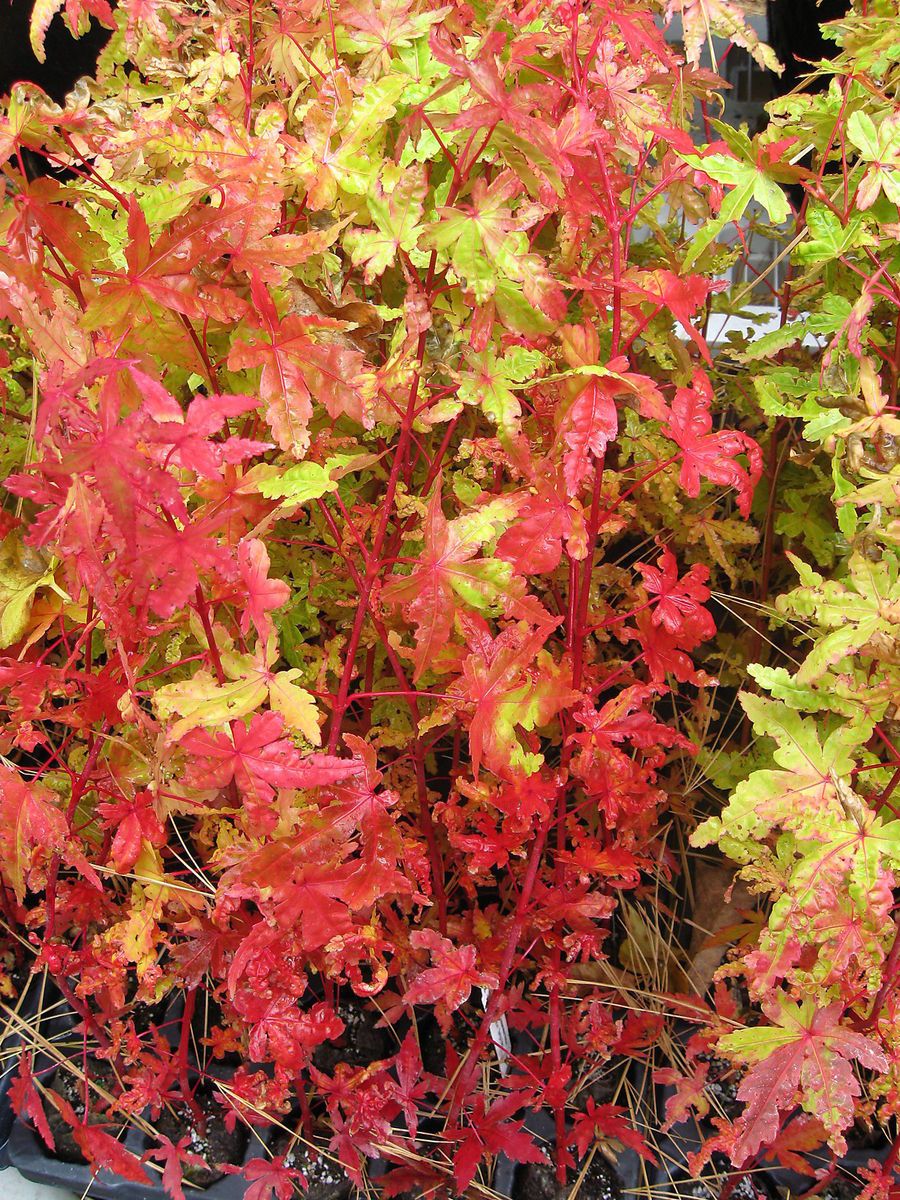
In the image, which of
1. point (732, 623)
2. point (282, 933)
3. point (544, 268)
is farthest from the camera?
point (732, 623)

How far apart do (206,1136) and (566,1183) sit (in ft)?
1.30

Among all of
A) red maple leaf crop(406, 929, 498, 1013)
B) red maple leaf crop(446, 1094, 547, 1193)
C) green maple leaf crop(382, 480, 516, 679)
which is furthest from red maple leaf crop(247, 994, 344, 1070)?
green maple leaf crop(382, 480, 516, 679)

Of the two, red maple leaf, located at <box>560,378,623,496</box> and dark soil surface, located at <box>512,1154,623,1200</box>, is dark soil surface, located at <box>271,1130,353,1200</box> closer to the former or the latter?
dark soil surface, located at <box>512,1154,623,1200</box>

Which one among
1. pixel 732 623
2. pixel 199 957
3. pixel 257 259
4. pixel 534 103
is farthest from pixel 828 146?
pixel 199 957

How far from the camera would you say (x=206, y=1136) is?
110 centimetres

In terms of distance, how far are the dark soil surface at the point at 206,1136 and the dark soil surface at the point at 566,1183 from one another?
31 centimetres

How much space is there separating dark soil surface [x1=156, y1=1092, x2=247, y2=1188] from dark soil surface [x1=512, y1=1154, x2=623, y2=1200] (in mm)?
308

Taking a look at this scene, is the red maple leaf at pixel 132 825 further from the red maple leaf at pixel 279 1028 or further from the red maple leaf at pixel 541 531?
the red maple leaf at pixel 541 531

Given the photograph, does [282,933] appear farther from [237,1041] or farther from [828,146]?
[828,146]

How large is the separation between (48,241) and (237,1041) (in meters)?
0.82

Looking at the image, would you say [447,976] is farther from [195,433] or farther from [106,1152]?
[195,433]

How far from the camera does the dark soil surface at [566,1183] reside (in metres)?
1.05

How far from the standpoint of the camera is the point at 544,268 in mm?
695

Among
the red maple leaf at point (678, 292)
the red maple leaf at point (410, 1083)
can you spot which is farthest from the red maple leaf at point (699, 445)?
the red maple leaf at point (410, 1083)
